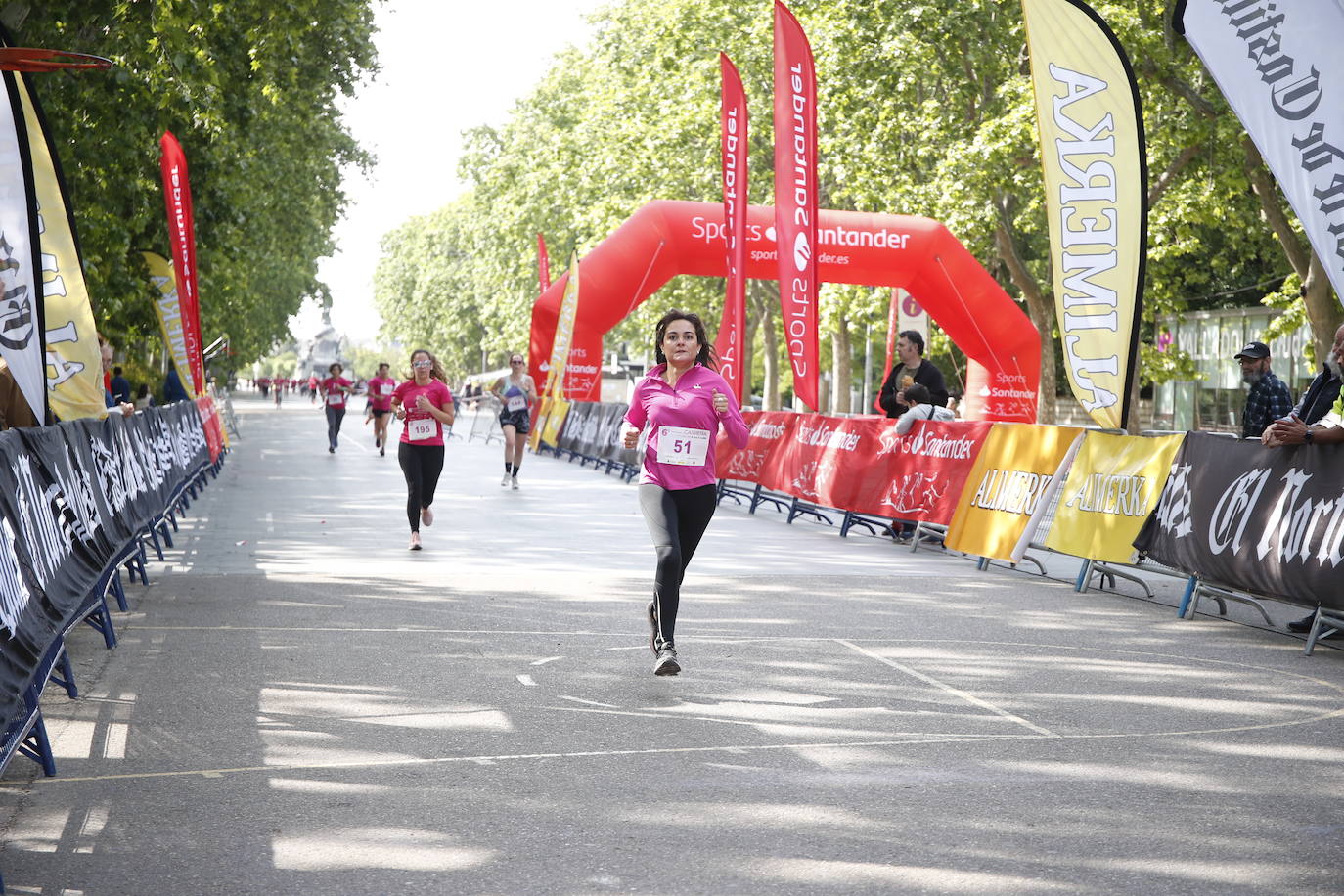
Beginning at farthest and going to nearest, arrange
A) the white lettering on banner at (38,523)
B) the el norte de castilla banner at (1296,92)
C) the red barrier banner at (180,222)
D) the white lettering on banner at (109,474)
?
the red barrier banner at (180,222), the white lettering on banner at (109,474), the el norte de castilla banner at (1296,92), the white lettering on banner at (38,523)

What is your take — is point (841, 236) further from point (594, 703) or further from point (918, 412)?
point (594, 703)

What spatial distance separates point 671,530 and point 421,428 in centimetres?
645

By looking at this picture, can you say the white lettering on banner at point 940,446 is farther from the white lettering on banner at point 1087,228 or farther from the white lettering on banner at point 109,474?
the white lettering on banner at point 109,474

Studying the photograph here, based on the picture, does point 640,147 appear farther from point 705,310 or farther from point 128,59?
point 128,59

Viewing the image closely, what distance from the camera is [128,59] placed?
1681 cm

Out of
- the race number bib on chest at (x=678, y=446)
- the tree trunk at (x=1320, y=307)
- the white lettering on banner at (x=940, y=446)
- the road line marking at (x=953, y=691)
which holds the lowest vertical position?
the road line marking at (x=953, y=691)

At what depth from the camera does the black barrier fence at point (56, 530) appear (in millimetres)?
5629

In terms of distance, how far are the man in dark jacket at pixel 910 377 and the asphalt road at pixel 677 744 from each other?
3928 millimetres

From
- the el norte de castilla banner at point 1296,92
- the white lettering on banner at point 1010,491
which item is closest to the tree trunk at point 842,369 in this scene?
the white lettering on banner at point 1010,491

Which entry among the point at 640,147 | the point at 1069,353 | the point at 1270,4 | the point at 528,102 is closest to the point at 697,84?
the point at 640,147

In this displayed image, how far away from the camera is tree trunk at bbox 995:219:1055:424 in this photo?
109ft

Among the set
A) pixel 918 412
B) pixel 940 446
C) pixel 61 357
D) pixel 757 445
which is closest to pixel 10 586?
pixel 61 357

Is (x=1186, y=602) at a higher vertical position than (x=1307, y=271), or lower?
lower

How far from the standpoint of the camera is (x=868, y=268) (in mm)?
26156
